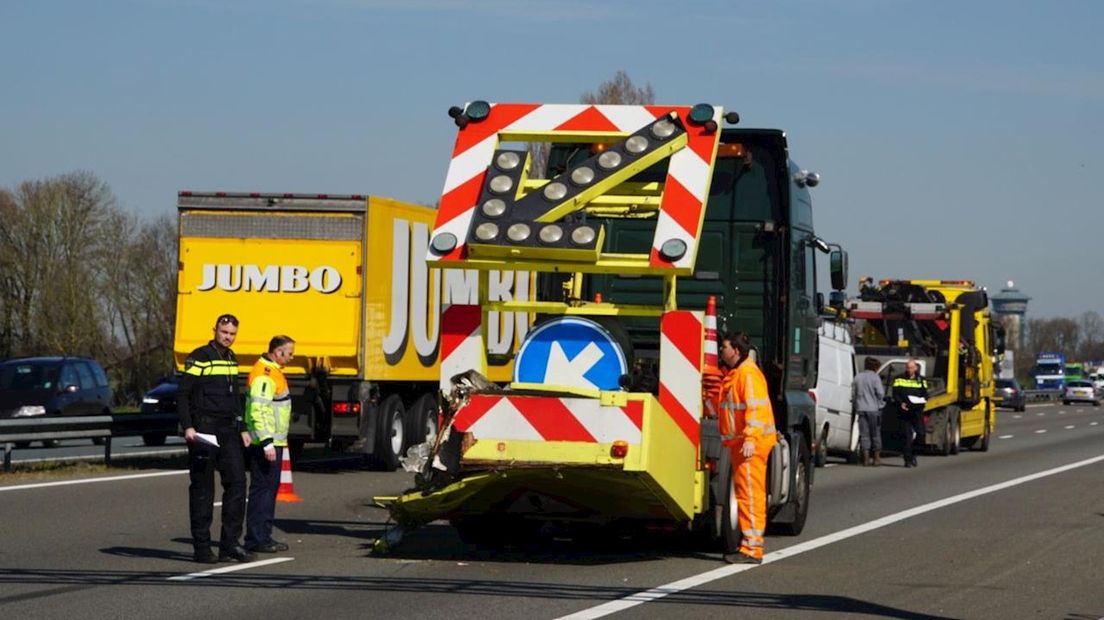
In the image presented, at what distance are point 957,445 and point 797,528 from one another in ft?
55.7

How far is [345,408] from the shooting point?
72.2ft

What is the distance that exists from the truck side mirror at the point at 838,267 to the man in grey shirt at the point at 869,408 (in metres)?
12.2

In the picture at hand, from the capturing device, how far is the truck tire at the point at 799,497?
1455 centimetres

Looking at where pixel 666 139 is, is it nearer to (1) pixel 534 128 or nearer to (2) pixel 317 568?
(1) pixel 534 128

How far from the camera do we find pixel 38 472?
21.2 m

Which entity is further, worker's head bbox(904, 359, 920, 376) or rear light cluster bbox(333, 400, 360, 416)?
worker's head bbox(904, 359, 920, 376)

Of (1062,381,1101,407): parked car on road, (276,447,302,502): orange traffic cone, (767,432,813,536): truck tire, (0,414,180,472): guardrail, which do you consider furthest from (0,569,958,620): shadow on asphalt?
(1062,381,1101,407): parked car on road

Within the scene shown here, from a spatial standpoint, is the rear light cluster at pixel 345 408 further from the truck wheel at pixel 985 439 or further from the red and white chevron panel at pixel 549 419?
the truck wheel at pixel 985 439

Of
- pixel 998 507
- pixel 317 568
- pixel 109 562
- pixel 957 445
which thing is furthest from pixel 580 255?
pixel 957 445

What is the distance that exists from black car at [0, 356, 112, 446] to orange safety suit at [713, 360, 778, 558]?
63.7 ft

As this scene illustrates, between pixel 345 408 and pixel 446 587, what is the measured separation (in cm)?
1136

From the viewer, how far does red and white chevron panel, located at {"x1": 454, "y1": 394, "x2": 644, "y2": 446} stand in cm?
1096

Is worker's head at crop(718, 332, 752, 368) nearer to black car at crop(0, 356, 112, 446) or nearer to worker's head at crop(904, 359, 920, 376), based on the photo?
worker's head at crop(904, 359, 920, 376)

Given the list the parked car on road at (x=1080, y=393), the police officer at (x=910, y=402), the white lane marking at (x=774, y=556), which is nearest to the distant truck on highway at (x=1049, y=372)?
the parked car on road at (x=1080, y=393)
